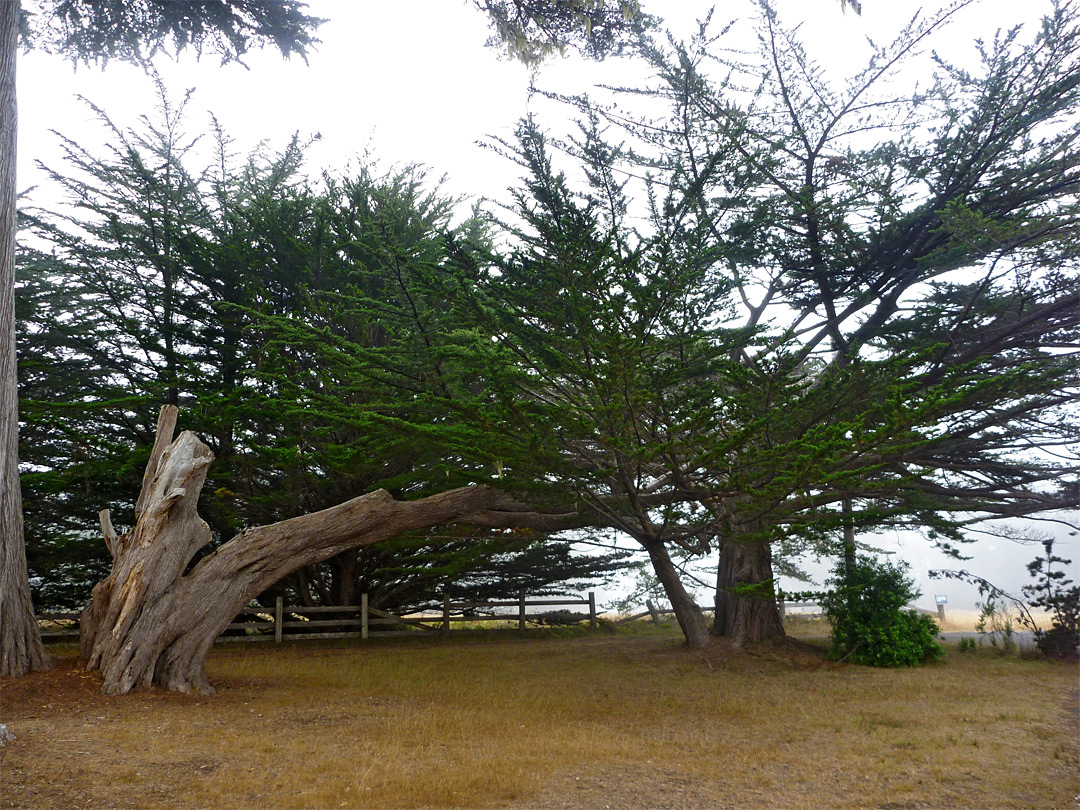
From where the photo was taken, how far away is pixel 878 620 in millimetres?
11078

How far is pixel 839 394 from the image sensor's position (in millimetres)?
7992

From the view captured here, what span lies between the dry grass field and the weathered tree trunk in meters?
0.42

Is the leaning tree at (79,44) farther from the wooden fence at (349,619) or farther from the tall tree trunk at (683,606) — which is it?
the tall tree trunk at (683,606)

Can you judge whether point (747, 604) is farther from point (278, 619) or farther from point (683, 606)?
point (278, 619)

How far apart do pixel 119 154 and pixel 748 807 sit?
52.8 ft

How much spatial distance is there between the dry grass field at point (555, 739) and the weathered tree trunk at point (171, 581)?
1.39 ft

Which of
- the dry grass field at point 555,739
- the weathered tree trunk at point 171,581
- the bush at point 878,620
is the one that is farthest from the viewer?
the bush at point 878,620

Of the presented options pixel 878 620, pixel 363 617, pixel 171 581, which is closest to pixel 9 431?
pixel 171 581

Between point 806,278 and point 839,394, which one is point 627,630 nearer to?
point 806,278

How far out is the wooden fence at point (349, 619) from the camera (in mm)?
14586

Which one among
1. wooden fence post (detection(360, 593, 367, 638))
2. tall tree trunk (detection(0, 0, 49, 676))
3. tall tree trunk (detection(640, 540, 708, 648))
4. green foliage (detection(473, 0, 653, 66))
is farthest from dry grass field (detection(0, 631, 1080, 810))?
green foliage (detection(473, 0, 653, 66))

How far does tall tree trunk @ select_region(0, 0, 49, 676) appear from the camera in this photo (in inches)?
260

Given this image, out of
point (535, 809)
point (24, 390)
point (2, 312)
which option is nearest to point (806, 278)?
point (535, 809)

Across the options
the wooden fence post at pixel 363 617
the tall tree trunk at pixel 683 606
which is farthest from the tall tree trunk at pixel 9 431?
the tall tree trunk at pixel 683 606
